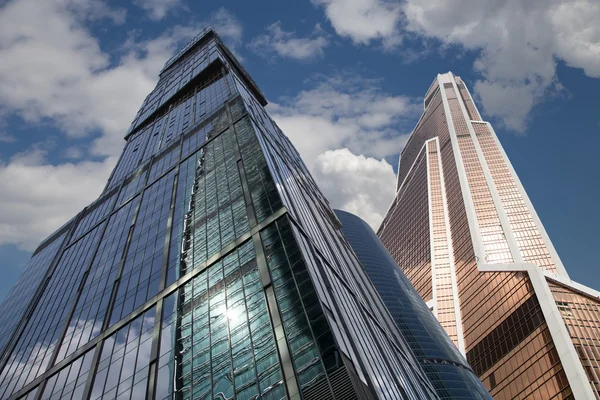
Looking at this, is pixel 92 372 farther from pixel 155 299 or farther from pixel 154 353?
pixel 154 353

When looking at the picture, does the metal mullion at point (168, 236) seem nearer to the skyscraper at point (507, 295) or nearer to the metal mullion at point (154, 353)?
the metal mullion at point (154, 353)

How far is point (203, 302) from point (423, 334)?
7949cm

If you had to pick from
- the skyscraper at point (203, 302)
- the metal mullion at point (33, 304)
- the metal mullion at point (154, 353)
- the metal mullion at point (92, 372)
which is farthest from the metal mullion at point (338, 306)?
the metal mullion at point (33, 304)

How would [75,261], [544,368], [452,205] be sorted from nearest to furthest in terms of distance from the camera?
[75,261], [544,368], [452,205]

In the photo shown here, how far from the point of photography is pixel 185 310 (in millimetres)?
36656

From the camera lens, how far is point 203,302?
1411 inches

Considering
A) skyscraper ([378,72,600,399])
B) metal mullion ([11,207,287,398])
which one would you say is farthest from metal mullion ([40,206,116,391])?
skyscraper ([378,72,600,399])

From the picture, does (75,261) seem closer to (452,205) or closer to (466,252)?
(466,252)

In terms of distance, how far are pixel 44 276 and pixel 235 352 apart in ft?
174

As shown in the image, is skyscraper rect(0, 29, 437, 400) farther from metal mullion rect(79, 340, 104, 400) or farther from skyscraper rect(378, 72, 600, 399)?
skyscraper rect(378, 72, 600, 399)

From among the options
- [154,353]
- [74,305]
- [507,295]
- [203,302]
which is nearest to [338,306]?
[203,302]

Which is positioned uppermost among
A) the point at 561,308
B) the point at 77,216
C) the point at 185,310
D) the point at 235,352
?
the point at 77,216

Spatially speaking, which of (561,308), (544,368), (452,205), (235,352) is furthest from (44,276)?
(452,205)

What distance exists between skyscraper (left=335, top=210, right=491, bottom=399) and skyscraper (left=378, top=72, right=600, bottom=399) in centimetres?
1213
